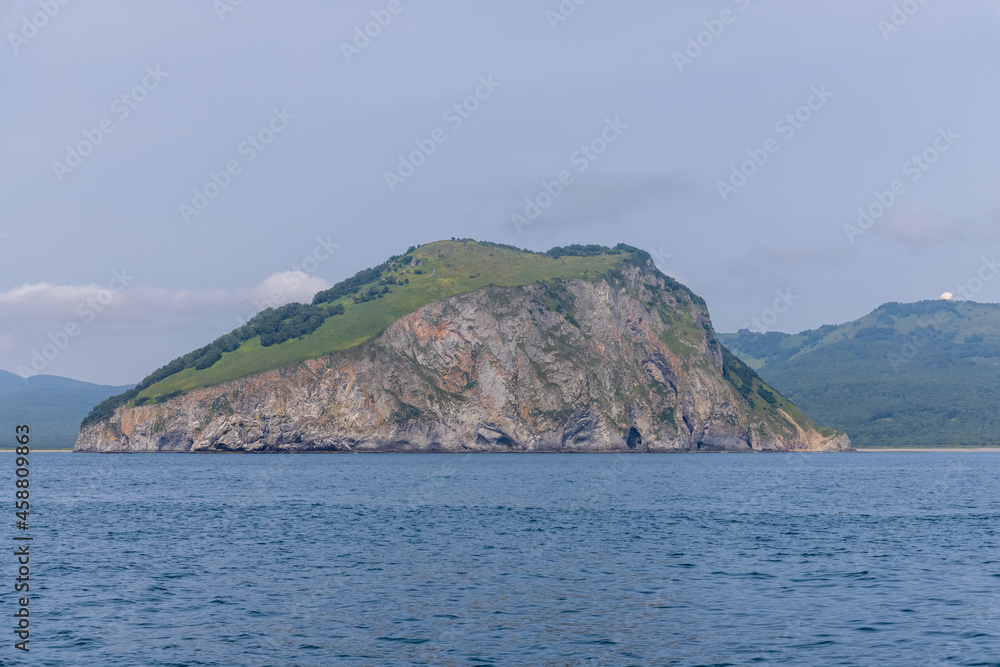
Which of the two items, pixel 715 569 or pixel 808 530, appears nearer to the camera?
pixel 715 569

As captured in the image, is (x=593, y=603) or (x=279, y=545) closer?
(x=593, y=603)

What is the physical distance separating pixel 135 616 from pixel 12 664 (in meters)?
6.61

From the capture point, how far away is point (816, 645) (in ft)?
93.5

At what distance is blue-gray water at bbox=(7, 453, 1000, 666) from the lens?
28234mm

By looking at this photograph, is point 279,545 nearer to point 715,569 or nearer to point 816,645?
point 715,569

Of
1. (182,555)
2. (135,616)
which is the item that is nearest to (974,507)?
(182,555)

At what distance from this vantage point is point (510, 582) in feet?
129

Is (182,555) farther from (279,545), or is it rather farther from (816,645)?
(816,645)

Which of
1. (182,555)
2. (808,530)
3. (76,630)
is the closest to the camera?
(76,630)

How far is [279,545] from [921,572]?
34685 mm

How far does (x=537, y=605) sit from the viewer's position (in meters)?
34.4

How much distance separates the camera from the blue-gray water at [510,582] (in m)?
28.2

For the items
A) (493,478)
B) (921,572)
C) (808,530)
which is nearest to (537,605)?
(921,572)

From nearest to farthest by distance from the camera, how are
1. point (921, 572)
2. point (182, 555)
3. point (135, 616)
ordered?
1. point (135, 616)
2. point (921, 572)
3. point (182, 555)
